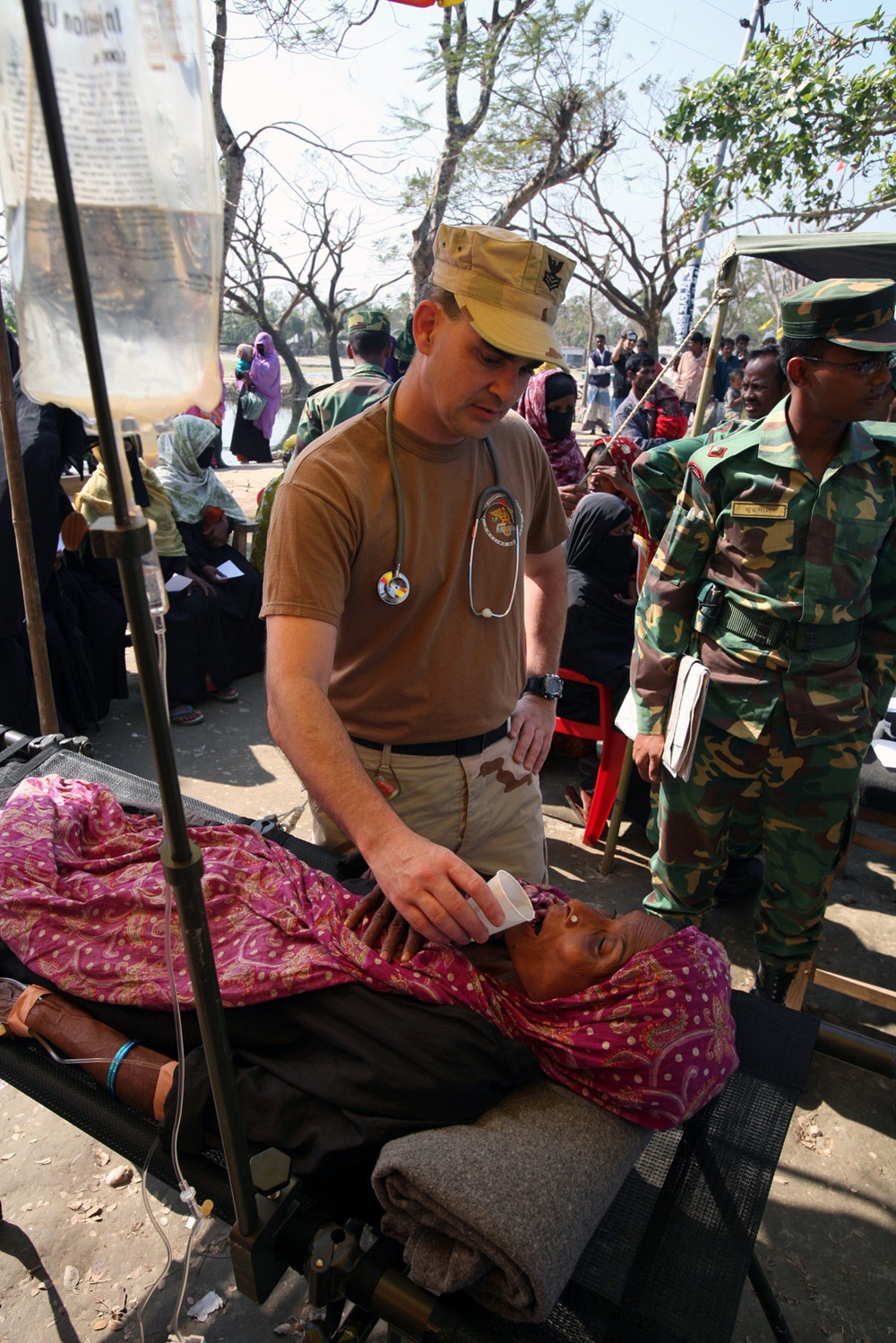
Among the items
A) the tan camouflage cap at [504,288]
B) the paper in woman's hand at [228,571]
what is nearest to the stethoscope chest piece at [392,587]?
the tan camouflage cap at [504,288]

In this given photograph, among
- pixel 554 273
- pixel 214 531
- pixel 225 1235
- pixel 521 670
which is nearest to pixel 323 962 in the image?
pixel 521 670

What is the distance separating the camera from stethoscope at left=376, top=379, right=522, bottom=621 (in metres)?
1.71

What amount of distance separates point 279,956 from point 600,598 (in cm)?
248

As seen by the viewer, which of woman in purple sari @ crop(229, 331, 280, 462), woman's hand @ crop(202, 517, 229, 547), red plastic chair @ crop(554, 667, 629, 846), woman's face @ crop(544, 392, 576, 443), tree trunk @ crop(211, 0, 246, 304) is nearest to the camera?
red plastic chair @ crop(554, 667, 629, 846)

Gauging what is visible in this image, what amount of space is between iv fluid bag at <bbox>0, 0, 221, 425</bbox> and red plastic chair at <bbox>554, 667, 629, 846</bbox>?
304cm

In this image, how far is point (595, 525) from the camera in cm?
360

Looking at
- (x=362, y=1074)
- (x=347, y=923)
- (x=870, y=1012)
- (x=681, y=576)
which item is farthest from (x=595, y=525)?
(x=362, y=1074)

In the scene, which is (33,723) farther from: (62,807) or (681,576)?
(681,576)

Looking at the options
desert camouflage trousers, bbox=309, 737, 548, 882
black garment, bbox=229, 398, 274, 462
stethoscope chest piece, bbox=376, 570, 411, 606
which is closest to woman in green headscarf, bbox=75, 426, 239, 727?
desert camouflage trousers, bbox=309, 737, 548, 882

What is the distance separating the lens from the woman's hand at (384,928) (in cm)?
157

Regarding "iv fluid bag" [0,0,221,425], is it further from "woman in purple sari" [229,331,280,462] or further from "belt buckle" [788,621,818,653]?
"woman in purple sari" [229,331,280,462]

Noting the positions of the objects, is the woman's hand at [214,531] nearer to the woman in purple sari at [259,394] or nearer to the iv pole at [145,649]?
the iv pole at [145,649]

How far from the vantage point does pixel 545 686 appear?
7.16 ft

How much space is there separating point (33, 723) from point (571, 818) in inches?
114
